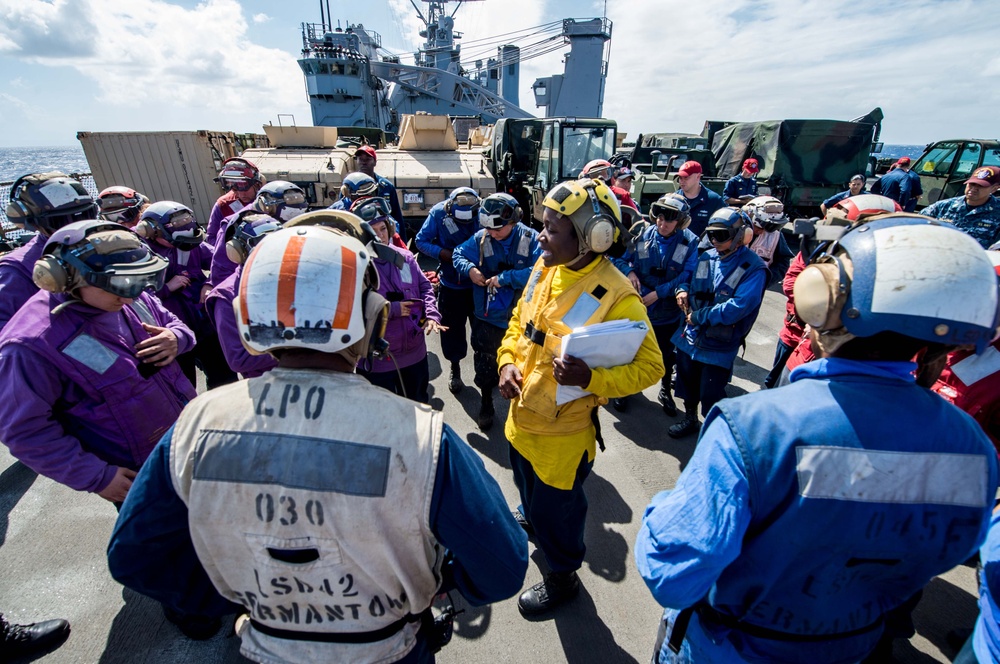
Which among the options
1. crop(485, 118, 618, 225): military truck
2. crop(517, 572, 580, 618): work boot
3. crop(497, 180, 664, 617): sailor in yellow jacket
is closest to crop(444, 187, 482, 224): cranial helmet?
crop(497, 180, 664, 617): sailor in yellow jacket

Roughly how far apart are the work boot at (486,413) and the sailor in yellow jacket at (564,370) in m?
1.72

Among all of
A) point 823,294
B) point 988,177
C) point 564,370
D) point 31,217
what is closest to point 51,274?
point 31,217

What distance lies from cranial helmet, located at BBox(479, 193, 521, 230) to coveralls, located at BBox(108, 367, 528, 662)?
2.95 m

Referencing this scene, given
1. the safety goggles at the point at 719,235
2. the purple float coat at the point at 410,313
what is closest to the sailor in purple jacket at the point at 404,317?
the purple float coat at the point at 410,313

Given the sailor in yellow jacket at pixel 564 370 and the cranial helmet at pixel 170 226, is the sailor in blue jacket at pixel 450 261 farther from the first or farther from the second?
the sailor in yellow jacket at pixel 564 370

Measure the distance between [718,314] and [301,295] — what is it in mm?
3172

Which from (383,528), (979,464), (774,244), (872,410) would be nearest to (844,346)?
(872,410)

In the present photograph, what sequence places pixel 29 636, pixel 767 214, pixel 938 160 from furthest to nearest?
pixel 938 160 → pixel 767 214 → pixel 29 636

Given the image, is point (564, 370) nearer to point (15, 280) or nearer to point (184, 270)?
point (15, 280)

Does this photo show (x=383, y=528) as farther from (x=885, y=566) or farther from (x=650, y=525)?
(x=885, y=566)

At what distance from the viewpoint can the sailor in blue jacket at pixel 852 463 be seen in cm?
95

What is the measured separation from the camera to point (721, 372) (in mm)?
3594

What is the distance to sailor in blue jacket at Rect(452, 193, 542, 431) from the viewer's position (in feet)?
12.7

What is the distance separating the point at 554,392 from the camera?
2.12 meters
